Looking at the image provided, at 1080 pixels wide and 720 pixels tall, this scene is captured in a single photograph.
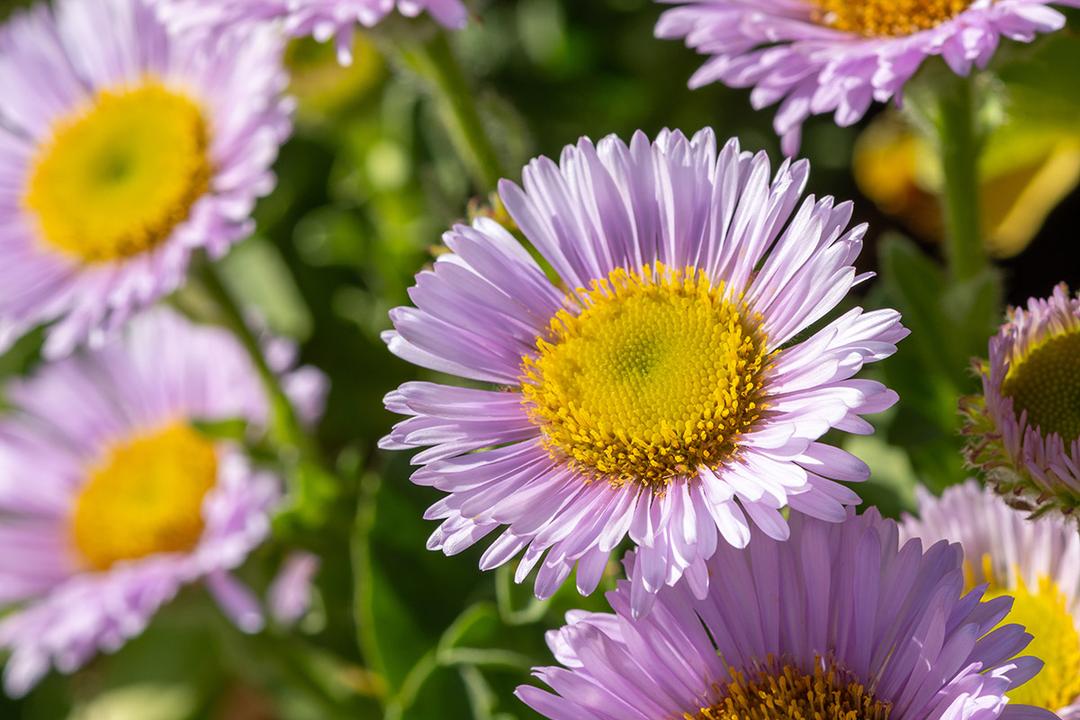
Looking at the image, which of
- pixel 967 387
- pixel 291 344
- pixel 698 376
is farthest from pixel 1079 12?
pixel 291 344

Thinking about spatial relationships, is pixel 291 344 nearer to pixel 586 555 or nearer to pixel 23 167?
pixel 23 167

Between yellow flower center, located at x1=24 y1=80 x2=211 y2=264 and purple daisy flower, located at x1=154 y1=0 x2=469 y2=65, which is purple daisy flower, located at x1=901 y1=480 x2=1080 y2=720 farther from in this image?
yellow flower center, located at x1=24 y1=80 x2=211 y2=264

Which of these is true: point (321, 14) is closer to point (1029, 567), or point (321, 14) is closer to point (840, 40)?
point (840, 40)

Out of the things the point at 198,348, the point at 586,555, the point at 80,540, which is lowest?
the point at 80,540

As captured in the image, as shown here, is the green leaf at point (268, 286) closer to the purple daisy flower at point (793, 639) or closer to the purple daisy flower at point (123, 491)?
the purple daisy flower at point (123, 491)

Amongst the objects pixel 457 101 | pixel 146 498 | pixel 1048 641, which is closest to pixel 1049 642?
pixel 1048 641
